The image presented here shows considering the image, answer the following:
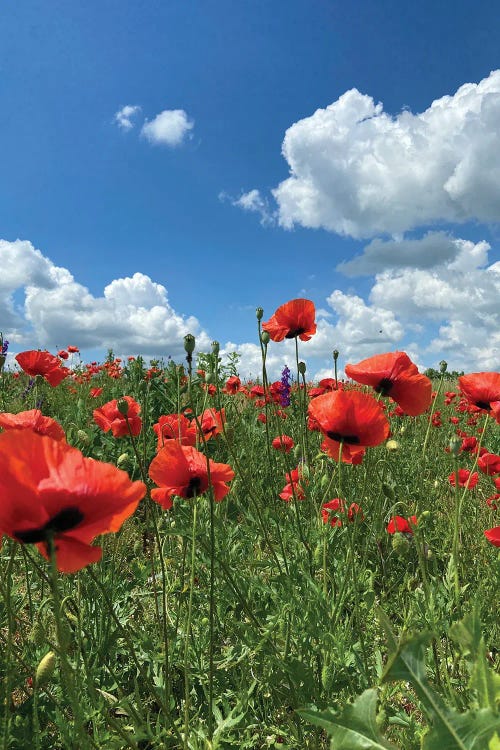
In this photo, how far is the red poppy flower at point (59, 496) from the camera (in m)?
0.82

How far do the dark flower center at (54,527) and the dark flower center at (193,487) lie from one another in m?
0.77

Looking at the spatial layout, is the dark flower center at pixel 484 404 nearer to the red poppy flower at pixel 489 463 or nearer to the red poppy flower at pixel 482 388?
the red poppy flower at pixel 482 388

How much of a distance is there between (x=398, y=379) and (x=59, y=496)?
1425 mm

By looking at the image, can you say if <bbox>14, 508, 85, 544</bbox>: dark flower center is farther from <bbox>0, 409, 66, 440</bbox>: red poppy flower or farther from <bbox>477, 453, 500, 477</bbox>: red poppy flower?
<bbox>477, 453, 500, 477</bbox>: red poppy flower

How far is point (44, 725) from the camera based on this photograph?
6.25ft

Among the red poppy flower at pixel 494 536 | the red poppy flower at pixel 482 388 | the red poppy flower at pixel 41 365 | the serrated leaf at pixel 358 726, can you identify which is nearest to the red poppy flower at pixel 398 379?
the red poppy flower at pixel 482 388

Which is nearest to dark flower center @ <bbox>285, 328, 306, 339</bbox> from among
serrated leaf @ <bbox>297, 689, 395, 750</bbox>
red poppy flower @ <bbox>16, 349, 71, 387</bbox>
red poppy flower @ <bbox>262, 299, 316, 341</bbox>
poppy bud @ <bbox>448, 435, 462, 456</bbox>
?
red poppy flower @ <bbox>262, 299, 316, 341</bbox>

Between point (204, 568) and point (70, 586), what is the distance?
2.04 ft

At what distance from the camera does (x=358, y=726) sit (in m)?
0.83

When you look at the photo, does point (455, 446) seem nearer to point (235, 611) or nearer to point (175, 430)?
point (235, 611)

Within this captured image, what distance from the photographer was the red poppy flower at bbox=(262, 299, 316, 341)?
266 centimetres

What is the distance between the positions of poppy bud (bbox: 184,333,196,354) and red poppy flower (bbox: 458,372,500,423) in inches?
49.7

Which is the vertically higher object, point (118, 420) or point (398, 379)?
point (398, 379)

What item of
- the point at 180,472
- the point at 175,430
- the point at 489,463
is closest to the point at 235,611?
the point at 175,430
